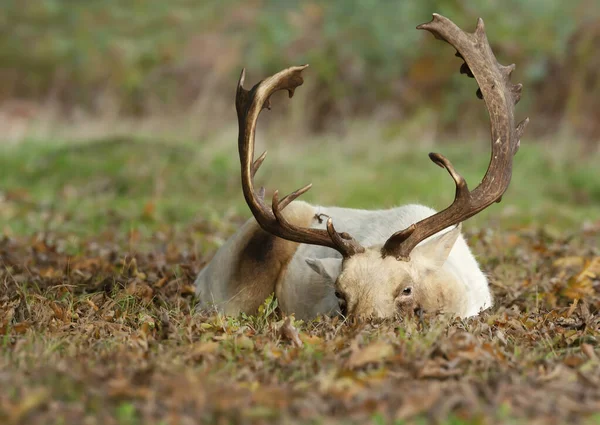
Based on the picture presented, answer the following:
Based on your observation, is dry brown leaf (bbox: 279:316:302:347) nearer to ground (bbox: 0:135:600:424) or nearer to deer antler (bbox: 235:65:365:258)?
ground (bbox: 0:135:600:424)

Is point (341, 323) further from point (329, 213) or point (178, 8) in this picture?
point (178, 8)

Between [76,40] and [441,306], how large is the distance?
21.9 metres

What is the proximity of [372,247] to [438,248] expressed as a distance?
0.46m

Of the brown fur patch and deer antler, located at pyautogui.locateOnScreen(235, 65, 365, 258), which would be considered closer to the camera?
deer antler, located at pyautogui.locateOnScreen(235, 65, 365, 258)

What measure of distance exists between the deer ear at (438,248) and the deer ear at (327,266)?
0.54 metres

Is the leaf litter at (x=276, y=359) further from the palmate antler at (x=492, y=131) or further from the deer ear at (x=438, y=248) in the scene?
the palmate antler at (x=492, y=131)

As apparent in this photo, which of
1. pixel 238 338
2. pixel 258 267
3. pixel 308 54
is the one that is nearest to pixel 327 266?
pixel 258 267

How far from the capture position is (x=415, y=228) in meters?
5.74

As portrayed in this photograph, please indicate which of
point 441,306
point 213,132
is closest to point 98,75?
point 213,132

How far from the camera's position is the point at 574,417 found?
12.1 ft

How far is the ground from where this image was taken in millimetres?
3717

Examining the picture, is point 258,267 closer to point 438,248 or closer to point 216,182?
point 438,248

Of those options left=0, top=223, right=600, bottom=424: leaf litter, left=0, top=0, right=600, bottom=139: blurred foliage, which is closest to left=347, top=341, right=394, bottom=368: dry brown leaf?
left=0, top=223, right=600, bottom=424: leaf litter

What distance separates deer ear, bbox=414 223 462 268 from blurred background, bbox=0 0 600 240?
5.81 meters
